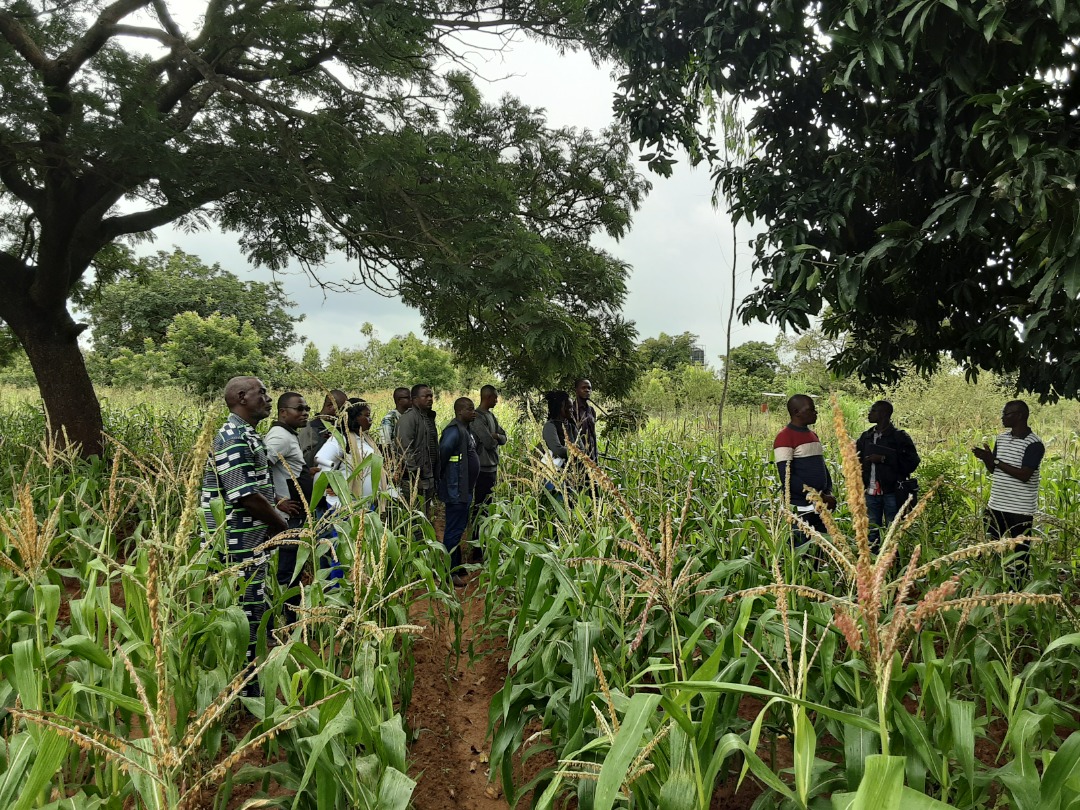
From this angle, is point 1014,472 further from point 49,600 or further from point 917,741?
point 49,600

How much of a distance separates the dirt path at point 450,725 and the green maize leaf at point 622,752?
112cm

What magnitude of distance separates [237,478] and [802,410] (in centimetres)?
352


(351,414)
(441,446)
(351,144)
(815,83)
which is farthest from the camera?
(351,144)

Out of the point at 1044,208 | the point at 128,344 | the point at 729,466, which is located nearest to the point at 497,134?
the point at 729,466

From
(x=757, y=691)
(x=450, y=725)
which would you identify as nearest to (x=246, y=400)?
(x=450, y=725)

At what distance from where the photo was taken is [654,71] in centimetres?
429

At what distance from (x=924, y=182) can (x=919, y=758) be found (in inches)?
113

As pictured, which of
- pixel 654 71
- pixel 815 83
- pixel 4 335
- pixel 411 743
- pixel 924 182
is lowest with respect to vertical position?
pixel 411 743

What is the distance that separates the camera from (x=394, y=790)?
1.74 meters

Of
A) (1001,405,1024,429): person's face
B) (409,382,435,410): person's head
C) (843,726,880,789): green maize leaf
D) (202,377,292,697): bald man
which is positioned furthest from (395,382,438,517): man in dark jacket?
(1001,405,1024,429): person's face

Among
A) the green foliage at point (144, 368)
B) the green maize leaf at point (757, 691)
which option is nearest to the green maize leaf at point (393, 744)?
the green maize leaf at point (757, 691)

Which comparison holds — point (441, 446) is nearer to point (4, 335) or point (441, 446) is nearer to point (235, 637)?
point (235, 637)

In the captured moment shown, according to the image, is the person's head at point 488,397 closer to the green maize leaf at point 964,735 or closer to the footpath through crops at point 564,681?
the footpath through crops at point 564,681

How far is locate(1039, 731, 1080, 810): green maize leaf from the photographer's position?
1.44 metres
